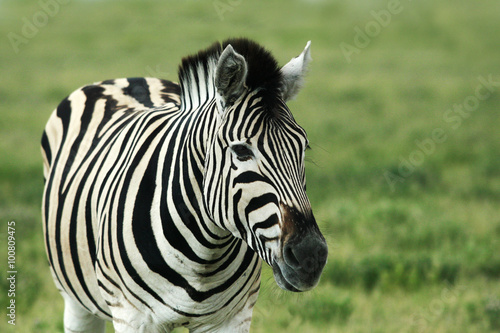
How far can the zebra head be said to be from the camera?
2.43 metres

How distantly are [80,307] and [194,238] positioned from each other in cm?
170

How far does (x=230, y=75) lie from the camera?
8.51ft

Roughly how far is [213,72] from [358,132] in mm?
9198

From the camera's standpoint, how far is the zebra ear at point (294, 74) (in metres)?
2.81

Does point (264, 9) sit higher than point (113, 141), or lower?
lower

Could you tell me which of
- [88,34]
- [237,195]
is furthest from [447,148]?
[88,34]

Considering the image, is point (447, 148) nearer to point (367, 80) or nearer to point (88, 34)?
point (367, 80)

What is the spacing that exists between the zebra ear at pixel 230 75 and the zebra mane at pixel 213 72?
51 mm

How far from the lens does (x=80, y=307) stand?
4.18 meters
